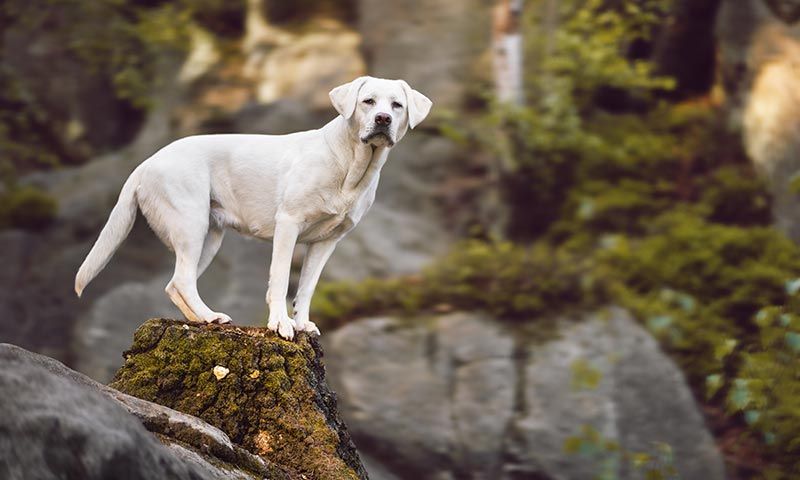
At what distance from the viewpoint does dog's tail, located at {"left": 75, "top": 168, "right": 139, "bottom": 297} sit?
5.49 meters

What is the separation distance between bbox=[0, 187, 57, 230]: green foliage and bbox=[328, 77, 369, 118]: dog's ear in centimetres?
973

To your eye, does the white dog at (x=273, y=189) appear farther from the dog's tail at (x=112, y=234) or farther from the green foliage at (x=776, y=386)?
the green foliage at (x=776, y=386)

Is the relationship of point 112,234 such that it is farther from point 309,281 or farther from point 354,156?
point 354,156

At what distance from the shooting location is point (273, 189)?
5680mm

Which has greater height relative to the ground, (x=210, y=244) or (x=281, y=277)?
(x=210, y=244)

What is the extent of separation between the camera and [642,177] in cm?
1314

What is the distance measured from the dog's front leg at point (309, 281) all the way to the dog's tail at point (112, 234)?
1105 millimetres

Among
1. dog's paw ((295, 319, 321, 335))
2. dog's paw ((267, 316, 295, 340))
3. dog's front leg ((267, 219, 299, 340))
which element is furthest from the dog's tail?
dog's paw ((295, 319, 321, 335))

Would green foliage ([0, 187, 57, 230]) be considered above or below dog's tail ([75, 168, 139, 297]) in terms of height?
above

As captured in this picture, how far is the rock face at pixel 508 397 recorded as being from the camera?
1014 cm

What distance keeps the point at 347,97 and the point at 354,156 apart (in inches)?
14.0

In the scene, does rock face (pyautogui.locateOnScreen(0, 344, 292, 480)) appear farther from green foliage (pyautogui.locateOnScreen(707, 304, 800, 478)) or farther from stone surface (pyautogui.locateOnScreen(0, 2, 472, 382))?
stone surface (pyautogui.locateOnScreen(0, 2, 472, 382))

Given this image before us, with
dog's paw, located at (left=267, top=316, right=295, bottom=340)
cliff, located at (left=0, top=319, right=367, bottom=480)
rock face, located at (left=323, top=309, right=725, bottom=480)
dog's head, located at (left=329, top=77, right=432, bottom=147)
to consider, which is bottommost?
cliff, located at (left=0, top=319, right=367, bottom=480)

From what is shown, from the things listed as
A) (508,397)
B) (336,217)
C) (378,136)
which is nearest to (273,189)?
(336,217)
